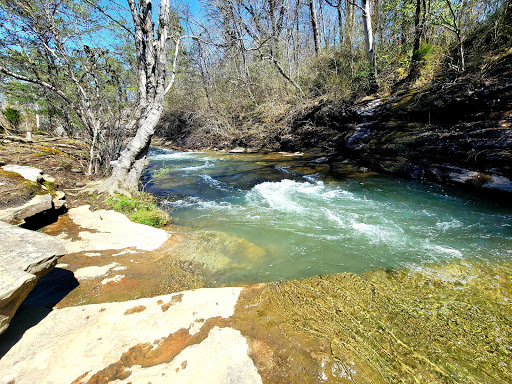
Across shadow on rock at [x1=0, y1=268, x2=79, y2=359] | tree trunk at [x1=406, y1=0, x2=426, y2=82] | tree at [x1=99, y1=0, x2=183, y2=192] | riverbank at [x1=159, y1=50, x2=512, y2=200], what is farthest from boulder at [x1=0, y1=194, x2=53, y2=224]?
tree trunk at [x1=406, y1=0, x2=426, y2=82]

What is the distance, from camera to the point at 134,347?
172 centimetres

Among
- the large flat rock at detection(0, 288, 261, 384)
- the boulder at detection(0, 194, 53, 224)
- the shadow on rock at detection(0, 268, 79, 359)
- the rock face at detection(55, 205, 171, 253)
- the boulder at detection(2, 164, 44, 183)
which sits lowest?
the large flat rock at detection(0, 288, 261, 384)

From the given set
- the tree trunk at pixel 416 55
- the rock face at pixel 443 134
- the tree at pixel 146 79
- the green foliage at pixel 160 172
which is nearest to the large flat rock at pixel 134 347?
the tree at pixel 146 79

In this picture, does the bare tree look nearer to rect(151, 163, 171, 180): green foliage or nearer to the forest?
the forest

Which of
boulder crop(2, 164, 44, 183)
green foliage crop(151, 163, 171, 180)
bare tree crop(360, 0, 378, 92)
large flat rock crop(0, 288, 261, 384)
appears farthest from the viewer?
bare tree crop(360, 0, 378, 92)

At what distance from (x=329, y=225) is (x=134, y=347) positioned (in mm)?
3760

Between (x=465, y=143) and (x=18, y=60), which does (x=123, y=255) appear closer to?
(x=18, y=60)

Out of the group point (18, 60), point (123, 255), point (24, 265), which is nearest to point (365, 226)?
point (123, 255)

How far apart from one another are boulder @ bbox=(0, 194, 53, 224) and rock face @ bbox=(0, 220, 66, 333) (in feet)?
4.89

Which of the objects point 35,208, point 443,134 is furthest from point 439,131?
point 35,208

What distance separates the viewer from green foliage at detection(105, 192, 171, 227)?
4.52 meters

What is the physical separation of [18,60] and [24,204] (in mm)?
6135

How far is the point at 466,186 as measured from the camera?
5.85m

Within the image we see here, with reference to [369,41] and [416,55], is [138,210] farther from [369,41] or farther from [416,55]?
[416,55]
